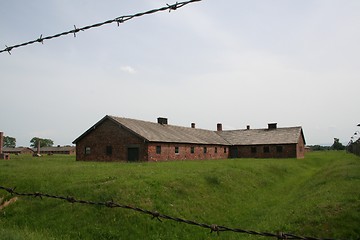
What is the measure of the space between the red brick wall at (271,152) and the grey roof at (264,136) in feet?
2.30

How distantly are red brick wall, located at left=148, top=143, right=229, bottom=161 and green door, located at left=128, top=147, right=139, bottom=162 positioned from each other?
64.7 inches

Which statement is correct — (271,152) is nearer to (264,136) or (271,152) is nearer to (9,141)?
(264,136)

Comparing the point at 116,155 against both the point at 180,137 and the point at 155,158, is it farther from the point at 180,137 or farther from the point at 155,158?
the point at 180,137

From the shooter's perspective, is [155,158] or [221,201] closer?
[221,201]

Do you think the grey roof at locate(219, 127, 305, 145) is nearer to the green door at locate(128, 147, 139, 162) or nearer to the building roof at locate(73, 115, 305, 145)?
the building roof at locate(73, 115, 305, 145)

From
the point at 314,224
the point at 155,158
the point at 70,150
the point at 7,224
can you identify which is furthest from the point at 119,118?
the point at 70,150

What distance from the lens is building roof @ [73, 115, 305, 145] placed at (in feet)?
121

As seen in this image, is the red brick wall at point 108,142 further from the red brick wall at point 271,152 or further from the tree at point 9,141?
the tree at point 9,141

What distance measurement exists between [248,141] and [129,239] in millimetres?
47221

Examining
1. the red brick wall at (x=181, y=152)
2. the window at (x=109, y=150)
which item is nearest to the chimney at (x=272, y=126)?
the red brick wall at (x=181, y=152)

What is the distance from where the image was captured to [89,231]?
1094 centimetres

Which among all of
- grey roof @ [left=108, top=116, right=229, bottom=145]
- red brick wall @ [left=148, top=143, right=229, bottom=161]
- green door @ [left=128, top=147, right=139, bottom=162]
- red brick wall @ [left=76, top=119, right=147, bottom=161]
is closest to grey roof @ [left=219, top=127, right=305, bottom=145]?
red brick wall @ [left=148, top=143, right=229, bottom=161]

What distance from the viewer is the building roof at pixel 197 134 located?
36.9 m

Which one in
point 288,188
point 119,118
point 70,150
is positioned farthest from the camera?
point 70,150
